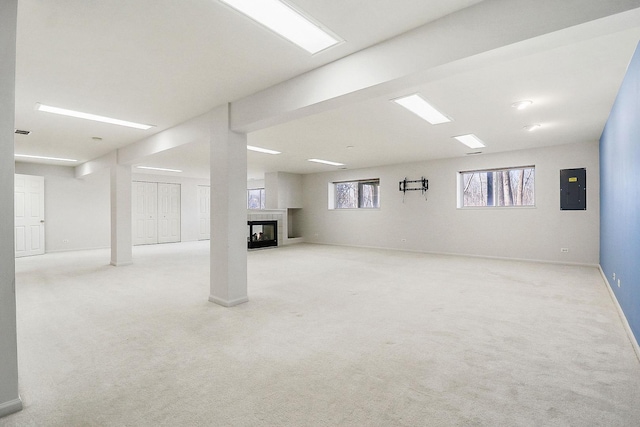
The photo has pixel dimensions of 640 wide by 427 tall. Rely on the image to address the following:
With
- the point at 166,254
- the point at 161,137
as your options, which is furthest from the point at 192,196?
the point at 161,137

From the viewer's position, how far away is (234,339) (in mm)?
2941

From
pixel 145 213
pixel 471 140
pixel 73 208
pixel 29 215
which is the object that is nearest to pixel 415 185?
pixel 471 140

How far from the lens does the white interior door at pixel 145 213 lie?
11.0 metres

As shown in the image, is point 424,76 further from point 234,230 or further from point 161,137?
point 161,137

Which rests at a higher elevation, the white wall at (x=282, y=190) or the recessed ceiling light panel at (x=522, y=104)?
the recessed ceiling light panel at (x=522, y=104)

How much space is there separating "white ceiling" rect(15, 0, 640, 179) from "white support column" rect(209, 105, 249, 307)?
0.51 meters

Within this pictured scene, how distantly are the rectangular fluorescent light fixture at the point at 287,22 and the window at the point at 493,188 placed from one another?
7045 mm

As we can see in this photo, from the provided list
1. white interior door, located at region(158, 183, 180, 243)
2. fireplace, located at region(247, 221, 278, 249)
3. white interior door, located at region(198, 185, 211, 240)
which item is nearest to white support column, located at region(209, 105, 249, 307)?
fireplace, located at region(247, 221, 278, 249)

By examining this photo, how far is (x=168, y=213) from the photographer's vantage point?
11.9 m

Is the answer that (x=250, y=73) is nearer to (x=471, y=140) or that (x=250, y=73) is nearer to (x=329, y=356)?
(x=329, y=356)

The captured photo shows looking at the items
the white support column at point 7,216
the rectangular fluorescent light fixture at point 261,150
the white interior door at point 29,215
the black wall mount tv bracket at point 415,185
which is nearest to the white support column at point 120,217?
the rectangular fluorescent light fixture at point 261,150

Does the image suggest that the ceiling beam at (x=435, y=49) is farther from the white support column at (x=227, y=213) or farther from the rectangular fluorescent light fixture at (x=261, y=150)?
the rectangular fluorescent light fixture at (x=261, y=150)

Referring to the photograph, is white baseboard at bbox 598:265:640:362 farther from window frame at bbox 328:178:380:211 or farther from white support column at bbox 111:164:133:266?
white support column at bbox 111:164:133:266

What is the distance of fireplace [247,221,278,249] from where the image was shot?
1037 centimetres
